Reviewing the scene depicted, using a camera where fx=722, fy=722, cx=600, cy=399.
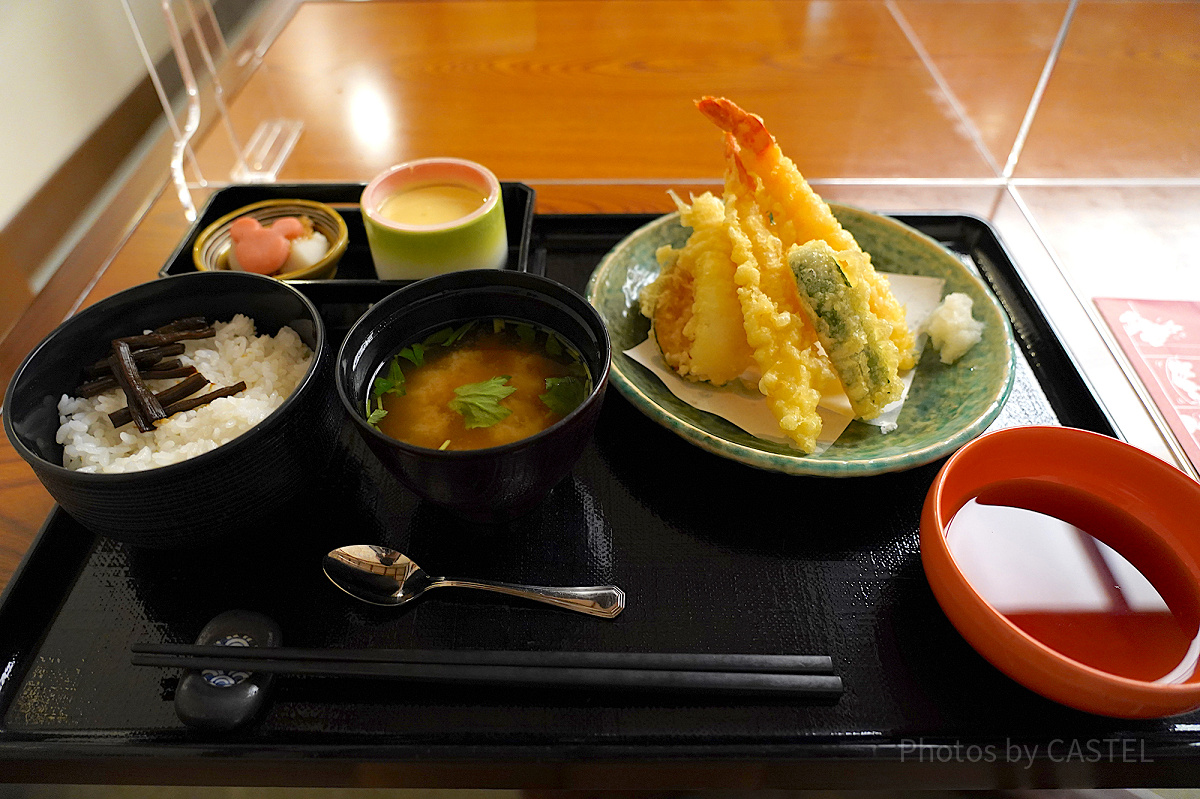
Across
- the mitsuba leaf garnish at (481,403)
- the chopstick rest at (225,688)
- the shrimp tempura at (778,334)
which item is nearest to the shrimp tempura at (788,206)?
the shrimp tempura at (778,334)

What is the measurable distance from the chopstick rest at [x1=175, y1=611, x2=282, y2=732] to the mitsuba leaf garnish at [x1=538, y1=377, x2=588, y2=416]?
0.48 meters

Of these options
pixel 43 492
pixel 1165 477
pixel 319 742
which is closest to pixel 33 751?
pixel 319 742

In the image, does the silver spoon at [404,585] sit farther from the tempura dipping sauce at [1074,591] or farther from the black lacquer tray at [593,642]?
the tempura dipping sauce at [1074,591]

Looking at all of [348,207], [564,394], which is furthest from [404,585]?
[348,207]

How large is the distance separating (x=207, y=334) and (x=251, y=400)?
188 mm

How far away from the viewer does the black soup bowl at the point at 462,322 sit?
0.90 metres

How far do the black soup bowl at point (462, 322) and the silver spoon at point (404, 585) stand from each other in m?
0.10

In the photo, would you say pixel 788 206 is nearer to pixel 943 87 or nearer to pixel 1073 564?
pixel 1073 564

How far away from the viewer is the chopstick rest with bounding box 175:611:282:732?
2.86 ft

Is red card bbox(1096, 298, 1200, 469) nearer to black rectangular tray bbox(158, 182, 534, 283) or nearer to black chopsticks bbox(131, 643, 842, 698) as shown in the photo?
black chopsticks bbox(131, 643, 842, 698)

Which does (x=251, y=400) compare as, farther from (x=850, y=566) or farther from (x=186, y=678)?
(x=850, y=566)

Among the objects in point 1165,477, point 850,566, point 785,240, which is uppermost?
point 785,240

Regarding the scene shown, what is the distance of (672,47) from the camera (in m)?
2.62

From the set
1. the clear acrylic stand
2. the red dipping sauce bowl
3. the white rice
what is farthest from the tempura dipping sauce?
the clear acrylic stand
